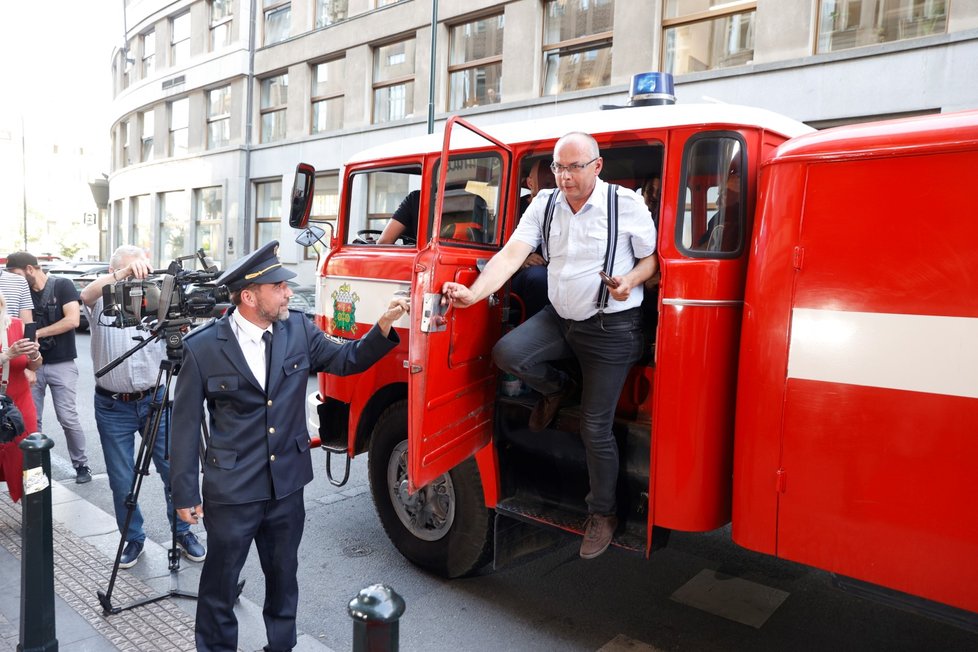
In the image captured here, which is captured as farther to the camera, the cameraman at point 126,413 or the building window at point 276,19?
the building window at point 276,19

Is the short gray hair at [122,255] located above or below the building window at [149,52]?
below

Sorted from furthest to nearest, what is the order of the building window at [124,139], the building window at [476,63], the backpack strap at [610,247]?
the building window at [124,139] < the building window at [476,63] < the backpack strap at [610,247]

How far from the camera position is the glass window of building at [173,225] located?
25766 mm

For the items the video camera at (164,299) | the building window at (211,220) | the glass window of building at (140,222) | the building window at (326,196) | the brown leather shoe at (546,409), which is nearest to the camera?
the brown leather shoe at (546,409)

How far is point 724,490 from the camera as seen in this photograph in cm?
331

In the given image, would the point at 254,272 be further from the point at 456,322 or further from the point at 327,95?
the point at 327,95

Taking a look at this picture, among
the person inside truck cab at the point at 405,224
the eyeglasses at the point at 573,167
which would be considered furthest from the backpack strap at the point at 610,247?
the person inside truck cab at the point at 405,224

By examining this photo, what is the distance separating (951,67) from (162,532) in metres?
11.2

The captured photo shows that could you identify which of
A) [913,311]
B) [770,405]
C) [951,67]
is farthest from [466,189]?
[951,67]

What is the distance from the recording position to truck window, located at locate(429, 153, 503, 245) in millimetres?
4113

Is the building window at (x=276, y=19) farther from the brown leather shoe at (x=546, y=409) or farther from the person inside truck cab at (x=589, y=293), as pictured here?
the brown leather shoe at (x=546, y=409)

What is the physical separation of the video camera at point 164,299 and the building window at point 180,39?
82.5ft

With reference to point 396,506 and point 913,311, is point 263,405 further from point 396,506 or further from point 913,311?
point 913,311

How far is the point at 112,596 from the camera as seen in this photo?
3918 millimetres
